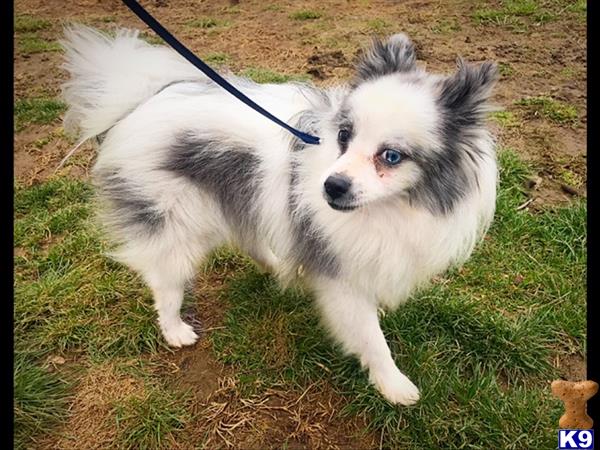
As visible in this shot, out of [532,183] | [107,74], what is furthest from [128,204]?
[532,183]

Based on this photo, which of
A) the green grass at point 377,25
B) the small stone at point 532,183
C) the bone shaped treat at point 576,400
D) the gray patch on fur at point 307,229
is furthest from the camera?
the green grass at point 377,25

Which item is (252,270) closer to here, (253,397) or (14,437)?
(253,397)

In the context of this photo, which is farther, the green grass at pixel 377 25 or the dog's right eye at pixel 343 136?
the green grass at pixel 377 25

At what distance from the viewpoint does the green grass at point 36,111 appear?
449cm

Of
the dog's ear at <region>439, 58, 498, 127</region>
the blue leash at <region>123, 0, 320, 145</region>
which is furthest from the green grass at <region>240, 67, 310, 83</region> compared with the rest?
the dog's ear at <region>439, 58, 498, 127</region>

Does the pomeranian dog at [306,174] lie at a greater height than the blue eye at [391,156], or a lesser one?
lesser

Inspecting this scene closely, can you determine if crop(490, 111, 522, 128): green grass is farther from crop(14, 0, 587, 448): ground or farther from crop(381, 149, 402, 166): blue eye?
crop(381, 149, 402, 166): blue eye

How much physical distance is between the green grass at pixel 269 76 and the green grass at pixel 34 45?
2444 mm

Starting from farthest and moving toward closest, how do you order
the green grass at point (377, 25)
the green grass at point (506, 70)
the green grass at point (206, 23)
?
1. the green grass at point (206, 23)
2. the green grass at point (377, 25)
3. the green grass at point (506, 70)

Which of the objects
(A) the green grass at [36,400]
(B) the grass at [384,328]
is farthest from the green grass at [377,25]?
(A) the green grass at [36,400]

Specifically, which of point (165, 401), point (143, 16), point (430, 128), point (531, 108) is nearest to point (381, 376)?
point (165, 401)

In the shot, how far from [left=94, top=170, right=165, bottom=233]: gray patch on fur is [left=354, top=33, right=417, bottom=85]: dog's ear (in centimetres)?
116

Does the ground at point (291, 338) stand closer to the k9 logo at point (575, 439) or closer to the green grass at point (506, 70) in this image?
the k9 logo at point (575, 439)

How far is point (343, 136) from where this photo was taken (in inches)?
75.0
